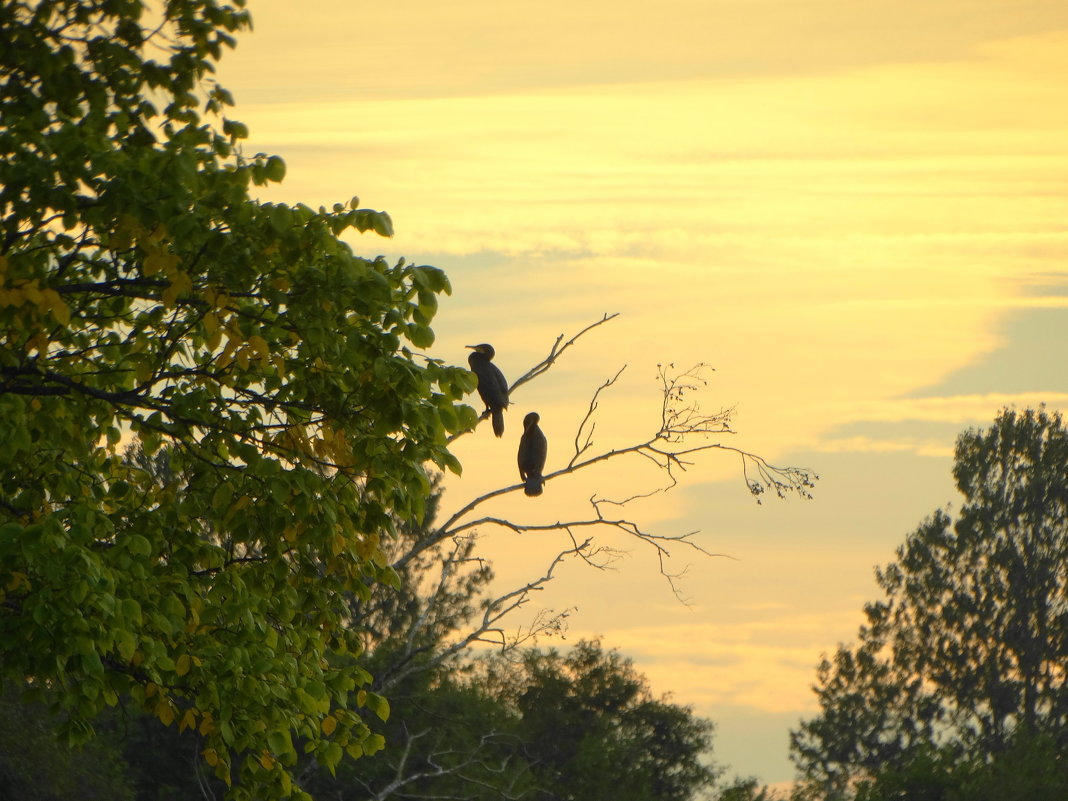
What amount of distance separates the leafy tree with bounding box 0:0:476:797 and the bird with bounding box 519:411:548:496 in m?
3.05

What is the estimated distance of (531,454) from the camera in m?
14.3

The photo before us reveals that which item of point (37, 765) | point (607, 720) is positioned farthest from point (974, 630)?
point (37, 765)

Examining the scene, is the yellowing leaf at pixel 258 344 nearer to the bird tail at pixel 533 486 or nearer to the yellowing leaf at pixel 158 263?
the yellowing leaf at pixel 158 263

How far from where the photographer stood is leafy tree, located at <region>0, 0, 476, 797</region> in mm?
9328

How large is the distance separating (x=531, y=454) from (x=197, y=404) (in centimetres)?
448

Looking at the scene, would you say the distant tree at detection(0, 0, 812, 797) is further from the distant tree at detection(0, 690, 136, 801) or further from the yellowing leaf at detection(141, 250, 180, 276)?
the distant tree at detection(0, 690, 136, 801)

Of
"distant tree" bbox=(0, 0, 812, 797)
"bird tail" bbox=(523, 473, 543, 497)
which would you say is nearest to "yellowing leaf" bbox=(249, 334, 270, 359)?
"distant tree" bbox=(0, 0, 812, 797)

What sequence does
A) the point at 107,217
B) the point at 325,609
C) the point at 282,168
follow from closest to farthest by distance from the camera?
the point at 107,217, the point at 282,168, the point at 325,609

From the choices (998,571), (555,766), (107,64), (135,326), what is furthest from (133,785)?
(998,571)

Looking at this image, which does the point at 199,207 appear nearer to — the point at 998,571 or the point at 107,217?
the point at 107,217

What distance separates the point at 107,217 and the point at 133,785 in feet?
92.1

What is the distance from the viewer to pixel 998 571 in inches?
2008

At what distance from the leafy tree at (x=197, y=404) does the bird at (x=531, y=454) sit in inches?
120

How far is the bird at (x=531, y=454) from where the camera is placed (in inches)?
562
